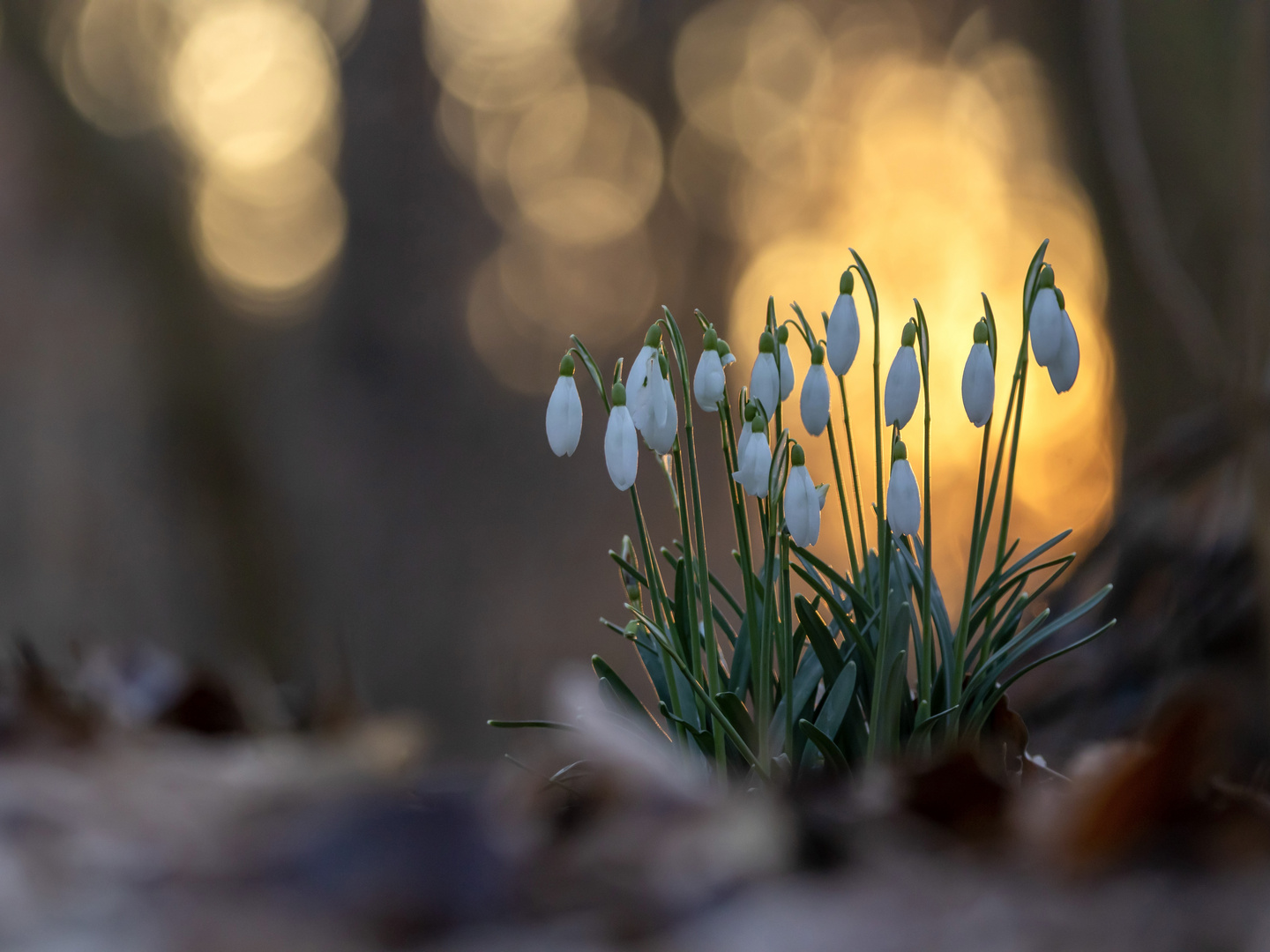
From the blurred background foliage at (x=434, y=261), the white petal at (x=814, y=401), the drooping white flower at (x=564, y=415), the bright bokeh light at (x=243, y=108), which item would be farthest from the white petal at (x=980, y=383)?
the bright bokeh light at (x=243, y=108)

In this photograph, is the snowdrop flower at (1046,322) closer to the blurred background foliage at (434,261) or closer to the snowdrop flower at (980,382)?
the snowdrop flower at (980,382)

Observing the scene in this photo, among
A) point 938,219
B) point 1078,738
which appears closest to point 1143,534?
point 1078,738

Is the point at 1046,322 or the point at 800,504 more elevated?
the point at 1046,322

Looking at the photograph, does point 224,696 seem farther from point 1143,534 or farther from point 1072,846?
point 1143,534

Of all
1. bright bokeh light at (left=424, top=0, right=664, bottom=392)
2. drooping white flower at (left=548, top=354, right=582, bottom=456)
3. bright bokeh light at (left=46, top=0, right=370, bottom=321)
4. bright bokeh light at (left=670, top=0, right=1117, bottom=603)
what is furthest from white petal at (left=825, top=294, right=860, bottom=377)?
bright bokeh light at (left=424, top=0, right=664, bottom=392)

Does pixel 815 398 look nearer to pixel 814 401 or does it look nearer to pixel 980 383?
pixel 814 401

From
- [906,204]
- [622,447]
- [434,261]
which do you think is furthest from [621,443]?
[434,261]

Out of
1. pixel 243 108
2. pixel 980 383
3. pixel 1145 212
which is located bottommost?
pixel 980 383
